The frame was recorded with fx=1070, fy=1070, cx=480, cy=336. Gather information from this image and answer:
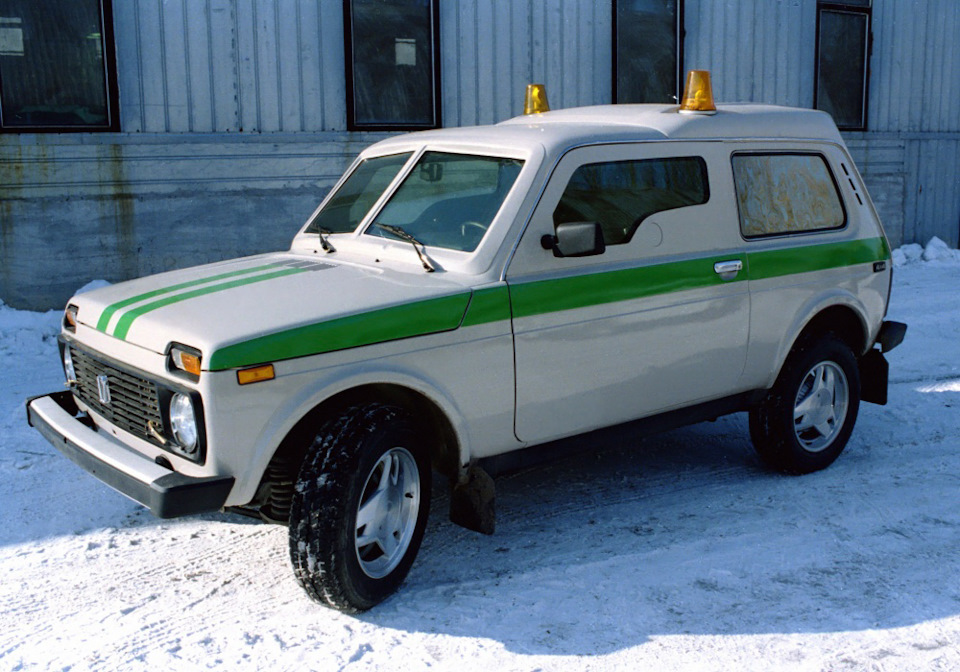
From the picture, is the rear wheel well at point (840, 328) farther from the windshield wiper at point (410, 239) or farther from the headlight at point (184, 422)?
the headlight at point (184, 422)

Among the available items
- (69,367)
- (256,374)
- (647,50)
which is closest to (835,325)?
(256,374)

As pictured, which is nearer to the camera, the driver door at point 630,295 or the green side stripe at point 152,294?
the green side stripe at point 152,294

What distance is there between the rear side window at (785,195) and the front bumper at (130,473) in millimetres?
3007

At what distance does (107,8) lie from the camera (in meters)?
8.91

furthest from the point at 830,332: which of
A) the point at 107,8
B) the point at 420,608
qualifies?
the point at 107,8

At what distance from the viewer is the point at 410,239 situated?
477 centimetres

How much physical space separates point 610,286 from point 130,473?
2.18m

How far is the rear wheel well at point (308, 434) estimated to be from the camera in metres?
4.11

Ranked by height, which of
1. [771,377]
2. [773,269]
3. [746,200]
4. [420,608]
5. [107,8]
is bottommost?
[420,608]

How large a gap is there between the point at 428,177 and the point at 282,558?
1886 mm

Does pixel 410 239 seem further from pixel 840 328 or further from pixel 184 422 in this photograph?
pixel 840 328

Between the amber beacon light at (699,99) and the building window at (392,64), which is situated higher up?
the building window at (392,64)

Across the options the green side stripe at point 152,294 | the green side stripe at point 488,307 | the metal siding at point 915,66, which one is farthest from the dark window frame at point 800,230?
the metal siding at point 915,66

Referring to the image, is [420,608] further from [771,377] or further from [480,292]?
[771,377]
